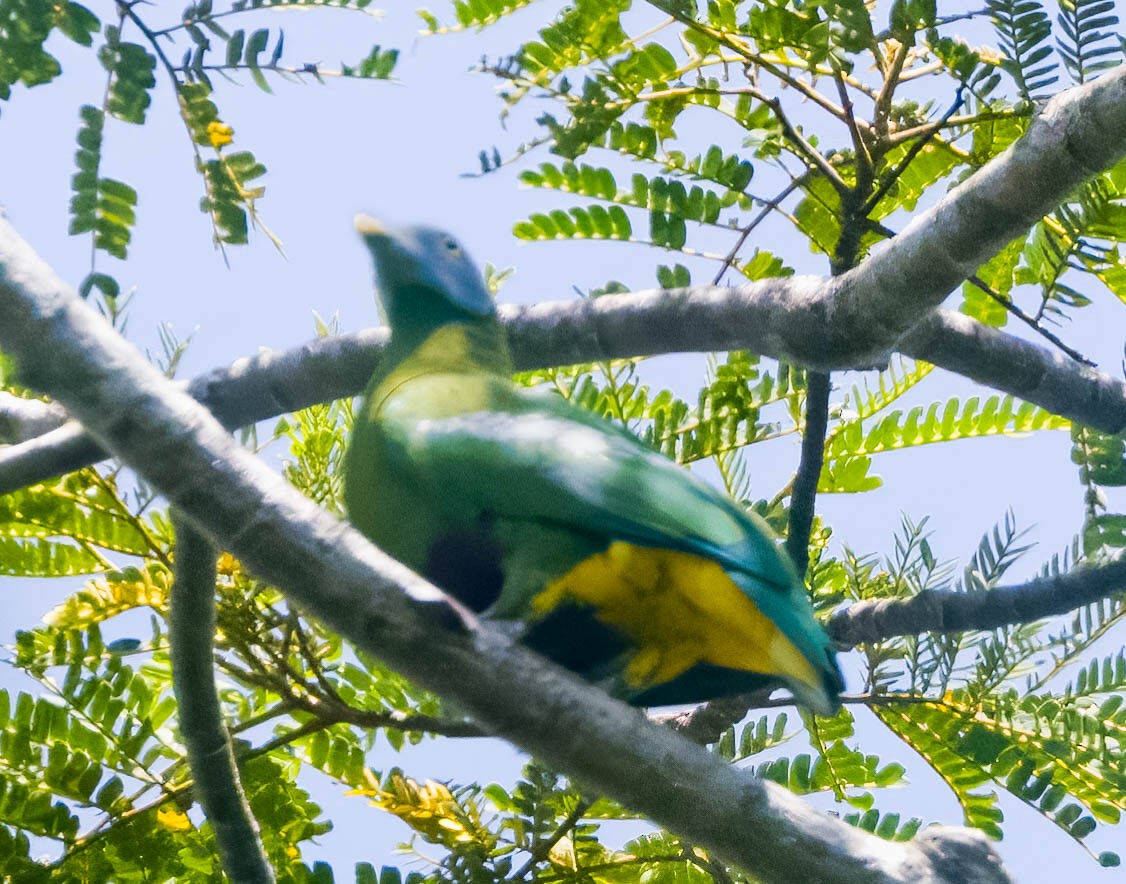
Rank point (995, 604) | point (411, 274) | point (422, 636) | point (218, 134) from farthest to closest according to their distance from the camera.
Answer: point (995, 604)
point (411, 274)
point (218, 134)
point (422, 636)

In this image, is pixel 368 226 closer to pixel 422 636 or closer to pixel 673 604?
pixel 673 604

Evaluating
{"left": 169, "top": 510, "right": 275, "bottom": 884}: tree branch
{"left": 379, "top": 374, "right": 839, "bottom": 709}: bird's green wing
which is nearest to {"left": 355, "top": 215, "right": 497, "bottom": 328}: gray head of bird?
{"left": 379, "top": 374, "right": 839, "bottom": 709}: bird's green wing

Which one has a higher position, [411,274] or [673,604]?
[411,274]

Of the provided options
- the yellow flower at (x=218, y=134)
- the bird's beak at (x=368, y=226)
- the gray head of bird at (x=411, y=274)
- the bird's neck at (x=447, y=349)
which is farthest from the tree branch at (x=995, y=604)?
the yellow flower at (x=218, y=134)

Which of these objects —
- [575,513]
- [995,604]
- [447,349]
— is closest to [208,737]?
[447,349]

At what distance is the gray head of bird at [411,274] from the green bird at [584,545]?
391 mm

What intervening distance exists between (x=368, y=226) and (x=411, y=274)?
0.12 m

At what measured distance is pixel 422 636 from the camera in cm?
140

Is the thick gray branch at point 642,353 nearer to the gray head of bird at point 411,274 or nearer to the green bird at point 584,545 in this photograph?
the gray head of bird at point 411,274

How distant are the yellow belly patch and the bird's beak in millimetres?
851

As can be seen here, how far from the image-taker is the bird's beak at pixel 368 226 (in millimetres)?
2250

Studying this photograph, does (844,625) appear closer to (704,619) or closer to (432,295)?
(704,619)

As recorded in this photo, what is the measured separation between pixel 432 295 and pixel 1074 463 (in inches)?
61.4

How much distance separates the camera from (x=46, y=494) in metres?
2.85
